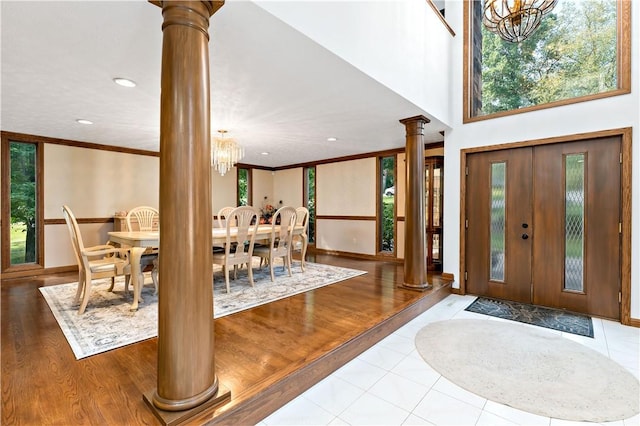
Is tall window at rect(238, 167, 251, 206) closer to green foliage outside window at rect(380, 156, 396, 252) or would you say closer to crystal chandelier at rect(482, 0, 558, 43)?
green foliage outside window at rect(380, 156, 396, 252)

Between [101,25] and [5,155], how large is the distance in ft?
13.5

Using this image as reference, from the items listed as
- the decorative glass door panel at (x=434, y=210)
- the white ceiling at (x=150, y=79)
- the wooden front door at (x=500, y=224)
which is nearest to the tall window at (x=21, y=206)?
the white ceiling at (x=150, y=79)

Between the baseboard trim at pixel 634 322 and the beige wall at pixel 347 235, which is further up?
the beige wall at pixel 347 235

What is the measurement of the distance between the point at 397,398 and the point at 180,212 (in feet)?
5.74

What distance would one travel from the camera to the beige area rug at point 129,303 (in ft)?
7.80

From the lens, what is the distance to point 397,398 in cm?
191

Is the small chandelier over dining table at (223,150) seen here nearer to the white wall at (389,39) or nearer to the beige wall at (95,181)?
the beige wall at (95,181)

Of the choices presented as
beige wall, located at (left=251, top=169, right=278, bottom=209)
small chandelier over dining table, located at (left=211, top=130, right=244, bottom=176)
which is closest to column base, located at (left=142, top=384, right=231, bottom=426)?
small chandelier over dining table, located at (left=211, top=130, right=244, bottom=176)

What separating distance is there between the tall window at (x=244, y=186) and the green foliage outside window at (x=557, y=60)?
540 cm

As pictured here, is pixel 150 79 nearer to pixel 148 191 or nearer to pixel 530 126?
pixel 148 191

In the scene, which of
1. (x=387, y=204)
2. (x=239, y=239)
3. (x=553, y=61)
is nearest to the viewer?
(x=553, y=61)

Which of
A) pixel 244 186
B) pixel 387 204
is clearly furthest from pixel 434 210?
pixel 244 186

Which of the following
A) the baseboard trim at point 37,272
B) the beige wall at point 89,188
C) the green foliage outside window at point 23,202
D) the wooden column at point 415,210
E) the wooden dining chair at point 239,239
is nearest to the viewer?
the wooden dining chair at point 239,239

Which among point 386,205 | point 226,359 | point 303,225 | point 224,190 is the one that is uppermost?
point 224,190
